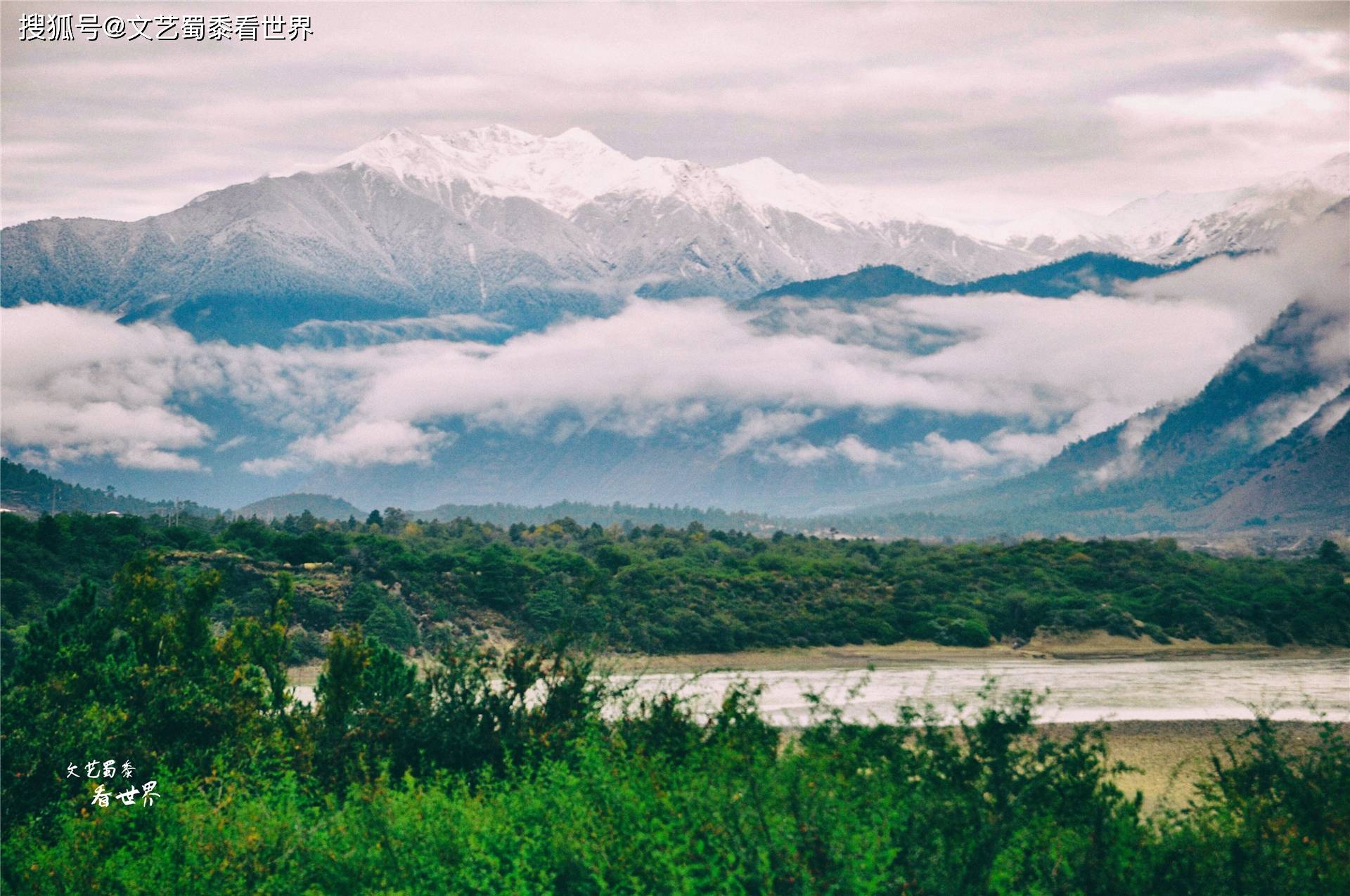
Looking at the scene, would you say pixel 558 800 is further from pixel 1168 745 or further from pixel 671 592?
pixel 671 592

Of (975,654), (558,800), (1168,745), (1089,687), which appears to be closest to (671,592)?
(975,654)

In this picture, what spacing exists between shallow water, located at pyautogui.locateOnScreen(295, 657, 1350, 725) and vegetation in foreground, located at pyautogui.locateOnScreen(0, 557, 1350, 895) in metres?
20.8

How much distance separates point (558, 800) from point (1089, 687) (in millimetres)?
63759

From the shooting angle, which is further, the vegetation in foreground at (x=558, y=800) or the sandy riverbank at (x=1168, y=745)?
the sandy riverbank at (x=1168, y=745)

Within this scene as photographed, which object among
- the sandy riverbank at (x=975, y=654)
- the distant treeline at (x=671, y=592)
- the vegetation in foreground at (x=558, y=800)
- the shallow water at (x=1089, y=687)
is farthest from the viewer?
the sandy riverbank at (x=975, y=654)

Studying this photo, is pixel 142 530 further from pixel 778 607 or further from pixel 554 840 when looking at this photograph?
pixel 554 840

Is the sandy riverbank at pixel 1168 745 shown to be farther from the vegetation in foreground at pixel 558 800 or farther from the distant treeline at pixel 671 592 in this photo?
the distant treeline at pixel 671 592

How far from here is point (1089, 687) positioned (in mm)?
92750

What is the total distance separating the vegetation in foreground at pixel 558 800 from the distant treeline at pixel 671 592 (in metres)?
56.2

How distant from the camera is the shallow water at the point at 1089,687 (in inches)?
2995

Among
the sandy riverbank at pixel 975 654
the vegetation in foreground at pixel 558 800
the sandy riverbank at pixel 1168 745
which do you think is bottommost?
the sandy riverbank at pixel 1168 745

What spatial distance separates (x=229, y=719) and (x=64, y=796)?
581cm

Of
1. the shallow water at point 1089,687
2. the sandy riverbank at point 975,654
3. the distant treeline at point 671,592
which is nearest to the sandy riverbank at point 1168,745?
the shallow water at point 1089,687

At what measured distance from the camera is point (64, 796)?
39750mm
